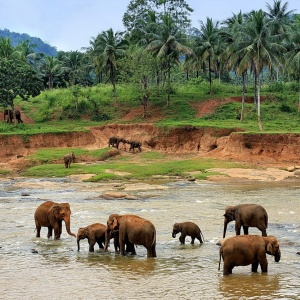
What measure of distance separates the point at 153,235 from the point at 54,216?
12.6 feet

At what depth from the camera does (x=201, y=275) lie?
12.6m

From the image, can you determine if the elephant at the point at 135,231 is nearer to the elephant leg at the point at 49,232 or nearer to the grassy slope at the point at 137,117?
the elephant leg at the point at 49,232

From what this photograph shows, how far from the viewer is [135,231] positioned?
14234 mm

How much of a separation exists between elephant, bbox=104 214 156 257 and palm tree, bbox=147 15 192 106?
4208cm

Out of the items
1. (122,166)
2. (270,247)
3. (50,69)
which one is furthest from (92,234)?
(50,69)

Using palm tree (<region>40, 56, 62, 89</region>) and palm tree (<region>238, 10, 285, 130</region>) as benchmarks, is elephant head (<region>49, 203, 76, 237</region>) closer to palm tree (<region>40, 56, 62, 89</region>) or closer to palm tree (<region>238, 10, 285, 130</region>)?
palm tree (<region>238, 10, 285, 130</region>)

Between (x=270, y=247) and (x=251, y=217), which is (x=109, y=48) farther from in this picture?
A: (x=270, y=247)

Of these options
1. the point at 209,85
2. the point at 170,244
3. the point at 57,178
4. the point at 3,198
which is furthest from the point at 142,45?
the point at 170,244

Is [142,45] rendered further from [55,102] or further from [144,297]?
[144,297]

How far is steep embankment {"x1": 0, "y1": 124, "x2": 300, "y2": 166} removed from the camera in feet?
137

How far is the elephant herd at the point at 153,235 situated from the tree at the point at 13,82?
3523cm

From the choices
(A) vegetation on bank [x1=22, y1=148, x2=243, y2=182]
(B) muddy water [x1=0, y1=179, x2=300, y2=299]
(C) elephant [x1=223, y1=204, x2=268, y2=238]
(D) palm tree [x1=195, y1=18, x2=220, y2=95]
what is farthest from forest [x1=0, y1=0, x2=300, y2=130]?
(C) elephant [x1=223, y1=204, x2=268, y2=238]

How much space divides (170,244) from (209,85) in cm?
5055

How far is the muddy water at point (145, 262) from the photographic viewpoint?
37.5ft
